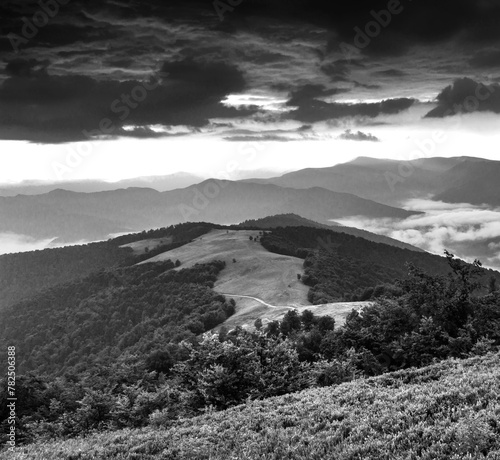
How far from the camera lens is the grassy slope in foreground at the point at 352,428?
61.5 feet

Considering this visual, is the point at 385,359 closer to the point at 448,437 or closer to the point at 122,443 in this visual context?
the point at 122,443

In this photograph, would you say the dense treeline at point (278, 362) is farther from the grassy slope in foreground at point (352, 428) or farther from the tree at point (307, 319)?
the tree at point (307, 319)

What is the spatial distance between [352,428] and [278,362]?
92.3 ft

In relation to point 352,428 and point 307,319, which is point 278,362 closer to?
point 352,428

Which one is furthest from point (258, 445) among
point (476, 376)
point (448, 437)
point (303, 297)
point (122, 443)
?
point (303, 297)

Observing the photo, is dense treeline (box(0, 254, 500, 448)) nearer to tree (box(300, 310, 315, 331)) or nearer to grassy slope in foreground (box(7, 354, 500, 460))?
grassy slope in foreground (box(7, 354, 500, 460))

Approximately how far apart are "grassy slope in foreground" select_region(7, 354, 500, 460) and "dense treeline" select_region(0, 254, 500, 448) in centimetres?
676

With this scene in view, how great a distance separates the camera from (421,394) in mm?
25375

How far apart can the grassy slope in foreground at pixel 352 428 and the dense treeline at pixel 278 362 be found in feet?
22.2

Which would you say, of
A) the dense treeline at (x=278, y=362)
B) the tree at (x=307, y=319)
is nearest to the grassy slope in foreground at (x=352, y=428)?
the dense treeline at (x=278, y=362)

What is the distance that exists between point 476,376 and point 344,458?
41.0ft

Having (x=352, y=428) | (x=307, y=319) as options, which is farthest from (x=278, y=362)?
(x=307, y=319)

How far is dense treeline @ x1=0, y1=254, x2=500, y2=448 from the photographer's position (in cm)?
4312

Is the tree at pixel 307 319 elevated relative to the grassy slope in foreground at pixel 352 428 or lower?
lower
